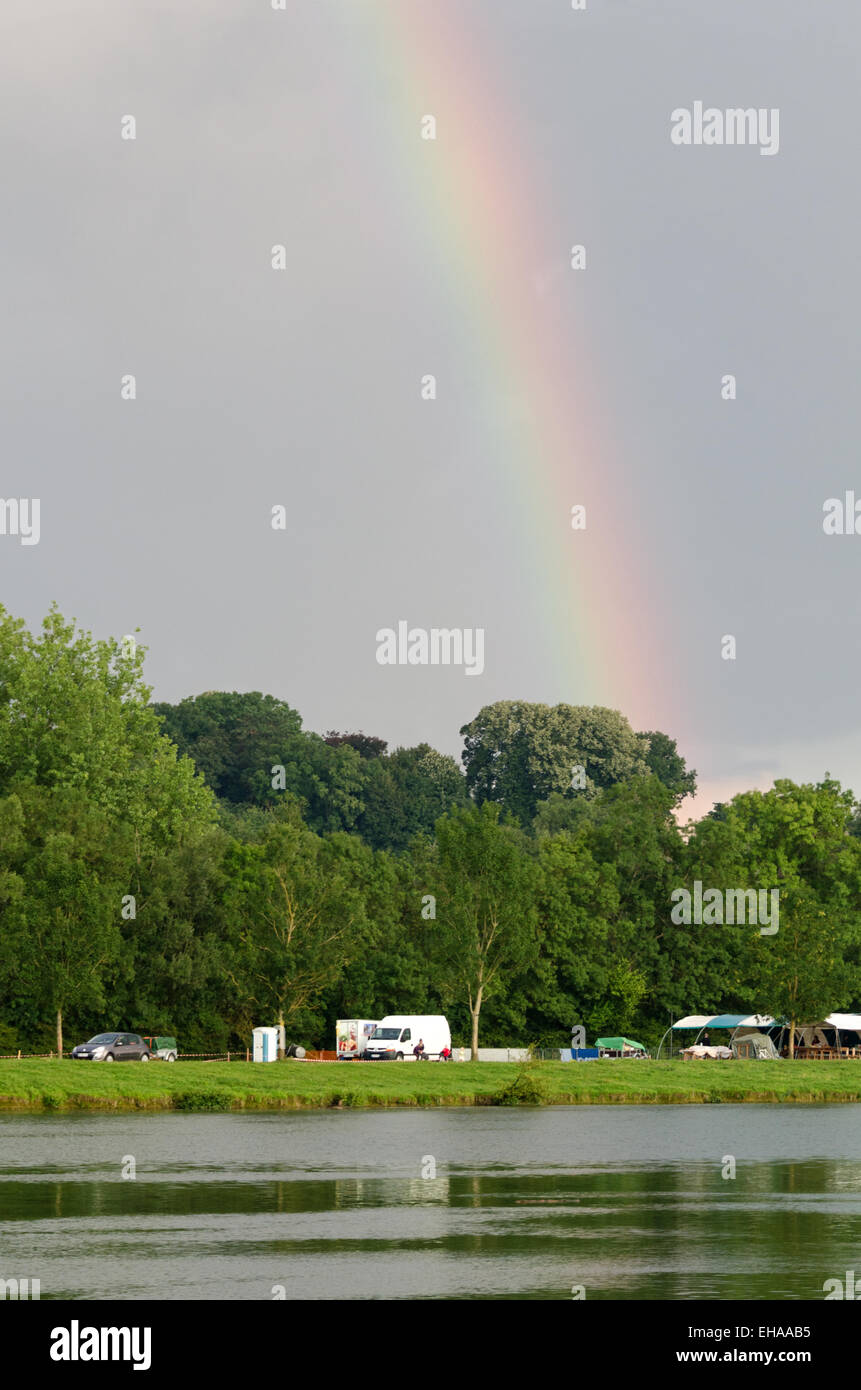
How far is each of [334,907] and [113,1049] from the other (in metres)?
15.5

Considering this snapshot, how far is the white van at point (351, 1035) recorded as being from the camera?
9412cm

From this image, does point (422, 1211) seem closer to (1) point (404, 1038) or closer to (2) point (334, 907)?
(1) point (404, 1038)

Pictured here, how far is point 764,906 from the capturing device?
116m

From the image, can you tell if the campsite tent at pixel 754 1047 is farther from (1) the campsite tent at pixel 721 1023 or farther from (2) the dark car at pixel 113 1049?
(2) the dark car at pixel 113 1049

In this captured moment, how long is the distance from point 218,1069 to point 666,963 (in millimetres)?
44766

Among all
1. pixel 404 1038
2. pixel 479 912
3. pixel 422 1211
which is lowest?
pixel 422 1211

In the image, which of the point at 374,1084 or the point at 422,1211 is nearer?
the point at 422,1211

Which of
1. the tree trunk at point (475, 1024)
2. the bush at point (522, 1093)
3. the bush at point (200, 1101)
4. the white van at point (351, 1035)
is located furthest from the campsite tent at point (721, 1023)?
the bush at point (200, 1101)

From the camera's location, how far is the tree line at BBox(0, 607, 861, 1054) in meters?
91.0

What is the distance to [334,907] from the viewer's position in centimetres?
9469

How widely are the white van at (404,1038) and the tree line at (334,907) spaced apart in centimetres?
479

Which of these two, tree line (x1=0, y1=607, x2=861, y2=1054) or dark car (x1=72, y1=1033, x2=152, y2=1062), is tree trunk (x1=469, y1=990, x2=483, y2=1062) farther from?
dark car (x1=72, y1=1033, x2=152, y2=1062)

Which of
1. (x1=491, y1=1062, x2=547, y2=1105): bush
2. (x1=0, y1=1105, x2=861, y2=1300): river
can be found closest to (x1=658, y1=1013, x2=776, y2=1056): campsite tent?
(x1=491, y1=1062, x2=547, y2=1105): bush

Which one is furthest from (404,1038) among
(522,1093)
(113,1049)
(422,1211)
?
(422,1211)
